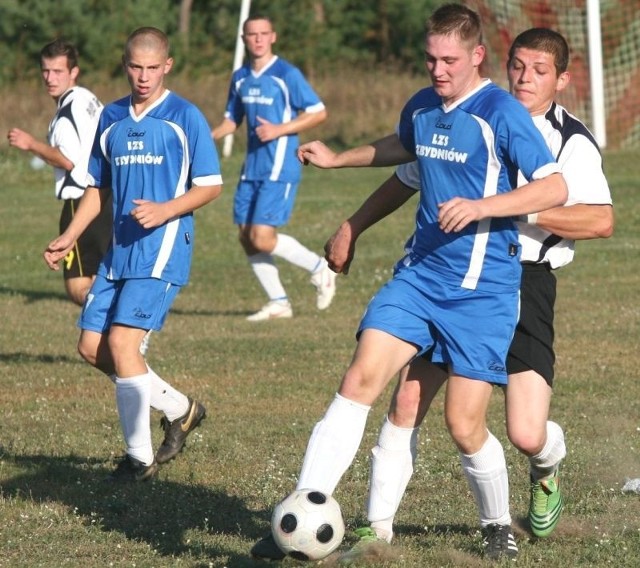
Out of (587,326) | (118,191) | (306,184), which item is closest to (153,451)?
(118,191)

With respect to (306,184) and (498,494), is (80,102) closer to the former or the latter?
(498,494)

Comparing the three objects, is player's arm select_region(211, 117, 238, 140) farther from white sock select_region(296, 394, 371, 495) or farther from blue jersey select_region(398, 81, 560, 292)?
white sock select_region(296, 394, 371, 495)

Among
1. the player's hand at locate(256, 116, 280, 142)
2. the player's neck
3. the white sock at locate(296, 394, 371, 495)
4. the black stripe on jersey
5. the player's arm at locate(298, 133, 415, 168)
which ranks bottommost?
the white sock at locate(296, 394, 371, 495)

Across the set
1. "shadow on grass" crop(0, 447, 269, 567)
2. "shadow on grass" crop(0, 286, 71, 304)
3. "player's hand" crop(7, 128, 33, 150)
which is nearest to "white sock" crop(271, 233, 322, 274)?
"shadow on grass" crop(0, 286, 71, 304)

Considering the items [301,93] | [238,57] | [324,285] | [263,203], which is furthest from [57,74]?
[238,57]

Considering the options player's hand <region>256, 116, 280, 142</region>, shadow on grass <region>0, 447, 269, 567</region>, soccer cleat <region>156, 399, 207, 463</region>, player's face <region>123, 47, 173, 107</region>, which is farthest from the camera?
player's hand <region>256, 116, 280, 142</region>

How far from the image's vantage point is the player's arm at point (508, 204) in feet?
16.1

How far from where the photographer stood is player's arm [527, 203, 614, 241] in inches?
215

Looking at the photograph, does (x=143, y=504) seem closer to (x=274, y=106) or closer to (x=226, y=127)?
(x=226, y=127)

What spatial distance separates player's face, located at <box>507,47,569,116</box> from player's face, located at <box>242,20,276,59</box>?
7080 millimetres

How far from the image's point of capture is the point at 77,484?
22.8 feet

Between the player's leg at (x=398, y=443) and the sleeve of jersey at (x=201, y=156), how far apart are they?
6.35 feet

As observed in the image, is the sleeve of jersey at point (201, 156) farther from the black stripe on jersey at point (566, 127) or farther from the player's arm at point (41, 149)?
the player's arm at point (41, 149)

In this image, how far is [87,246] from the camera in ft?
33.2
